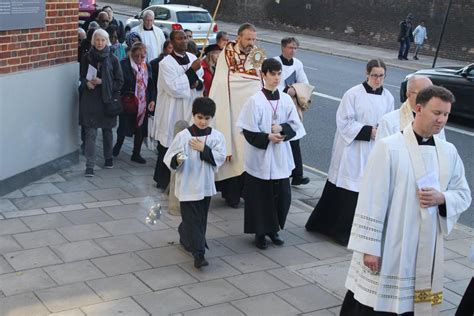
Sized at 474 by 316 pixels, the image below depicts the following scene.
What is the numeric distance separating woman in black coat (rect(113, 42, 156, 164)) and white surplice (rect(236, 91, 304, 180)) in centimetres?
304

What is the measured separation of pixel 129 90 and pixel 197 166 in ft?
11.9

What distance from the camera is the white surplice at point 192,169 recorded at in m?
6.77

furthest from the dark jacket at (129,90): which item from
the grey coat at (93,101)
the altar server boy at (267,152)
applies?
the altar server boy at (267,152)

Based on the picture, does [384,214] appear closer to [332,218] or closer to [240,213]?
[332,218]

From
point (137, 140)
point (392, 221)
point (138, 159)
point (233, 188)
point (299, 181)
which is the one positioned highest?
point (392, 221)

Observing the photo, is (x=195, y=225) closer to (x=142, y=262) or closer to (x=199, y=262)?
(x=199, y=262)

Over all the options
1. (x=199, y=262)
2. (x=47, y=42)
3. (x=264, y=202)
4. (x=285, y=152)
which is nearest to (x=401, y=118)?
(x=285, y=152)

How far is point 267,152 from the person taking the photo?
7270 millimetres

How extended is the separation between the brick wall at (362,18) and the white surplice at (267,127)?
24.1 m

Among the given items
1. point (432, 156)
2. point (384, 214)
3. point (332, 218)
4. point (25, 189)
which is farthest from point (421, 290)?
point (25, 189)

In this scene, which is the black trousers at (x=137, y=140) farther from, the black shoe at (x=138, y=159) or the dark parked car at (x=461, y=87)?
the dark parked car at (x=461, y=87)

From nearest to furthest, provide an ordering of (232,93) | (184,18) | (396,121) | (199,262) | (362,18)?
(396,121) < (199,262) < (232,93) < (184,18) < (362,18)

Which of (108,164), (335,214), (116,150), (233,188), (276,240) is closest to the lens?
(276,240)

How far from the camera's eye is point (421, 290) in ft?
15.9
